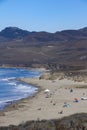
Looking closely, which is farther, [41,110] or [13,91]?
[13,91]

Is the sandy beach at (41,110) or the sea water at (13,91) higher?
the sandy beach at (41,110)

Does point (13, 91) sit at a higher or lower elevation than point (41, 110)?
lower

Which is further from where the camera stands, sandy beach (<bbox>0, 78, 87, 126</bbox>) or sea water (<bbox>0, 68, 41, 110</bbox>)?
sea water (<bbox>0, 68, 41, 110</bbox>)

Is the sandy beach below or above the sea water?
above

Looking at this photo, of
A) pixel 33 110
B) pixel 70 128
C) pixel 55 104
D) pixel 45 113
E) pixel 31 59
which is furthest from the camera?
pixel 31 59

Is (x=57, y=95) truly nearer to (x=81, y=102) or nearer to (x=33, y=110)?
(x=81, y=102)

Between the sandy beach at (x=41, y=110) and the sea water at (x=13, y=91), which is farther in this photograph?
the sea water at (x=13, y=91)

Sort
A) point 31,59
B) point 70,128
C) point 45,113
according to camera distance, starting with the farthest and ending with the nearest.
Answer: point 31,59 < point 45,113 < point 70,128

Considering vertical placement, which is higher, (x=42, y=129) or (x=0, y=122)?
(x=42, y=129)

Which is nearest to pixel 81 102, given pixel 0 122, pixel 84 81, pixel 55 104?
pixel 55 104

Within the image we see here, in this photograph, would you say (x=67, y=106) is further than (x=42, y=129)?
Yes
